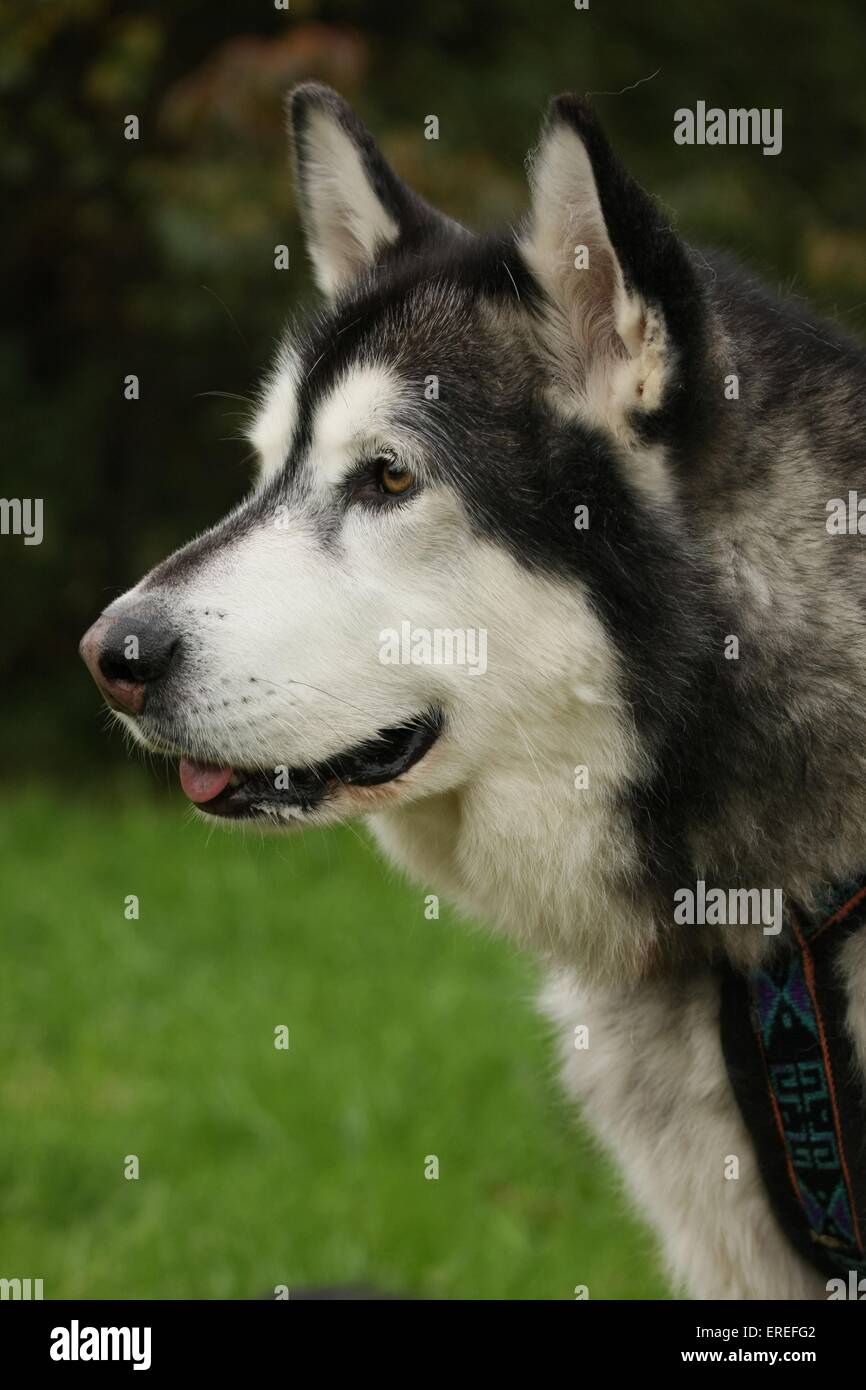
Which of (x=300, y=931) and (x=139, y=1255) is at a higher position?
(x=300, y=931)

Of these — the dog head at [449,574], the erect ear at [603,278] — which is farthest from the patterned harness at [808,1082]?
the erect ear at [603,278]

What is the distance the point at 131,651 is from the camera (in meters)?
2.80

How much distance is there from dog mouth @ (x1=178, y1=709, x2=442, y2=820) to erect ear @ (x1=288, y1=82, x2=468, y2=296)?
1.11m

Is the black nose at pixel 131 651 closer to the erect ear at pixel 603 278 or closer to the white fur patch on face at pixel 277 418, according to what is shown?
the white fur patch on face at pixel 277 418

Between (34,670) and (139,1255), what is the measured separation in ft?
21.3

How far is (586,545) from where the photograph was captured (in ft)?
9.14

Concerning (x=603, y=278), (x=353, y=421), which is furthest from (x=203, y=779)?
(x=603, y=278)

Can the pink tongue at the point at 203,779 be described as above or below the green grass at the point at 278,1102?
above

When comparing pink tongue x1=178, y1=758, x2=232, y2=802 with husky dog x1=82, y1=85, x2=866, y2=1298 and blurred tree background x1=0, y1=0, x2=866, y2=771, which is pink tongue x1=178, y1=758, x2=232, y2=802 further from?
blurred tree background x1=0, y1=0, x2=866, y2=771

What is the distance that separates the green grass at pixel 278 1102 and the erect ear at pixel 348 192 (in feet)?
5.27

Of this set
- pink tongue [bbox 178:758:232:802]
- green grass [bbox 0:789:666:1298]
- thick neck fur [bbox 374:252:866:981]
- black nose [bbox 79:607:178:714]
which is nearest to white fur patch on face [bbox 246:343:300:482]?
black nose [bbox 79:607:178:714]

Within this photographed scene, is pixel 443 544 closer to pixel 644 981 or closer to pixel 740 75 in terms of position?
pixel 644 981

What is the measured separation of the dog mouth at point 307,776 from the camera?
288cm
